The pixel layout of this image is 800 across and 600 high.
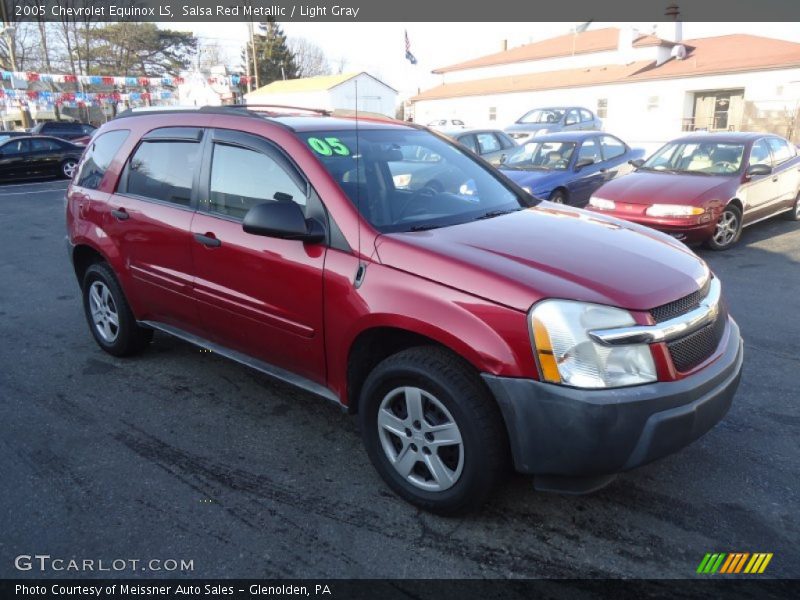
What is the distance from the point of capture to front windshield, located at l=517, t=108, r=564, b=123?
837 inches

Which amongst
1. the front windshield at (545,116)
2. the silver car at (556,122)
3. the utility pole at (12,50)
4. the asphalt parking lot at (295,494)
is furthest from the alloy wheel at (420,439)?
the utility pole at (12,50)

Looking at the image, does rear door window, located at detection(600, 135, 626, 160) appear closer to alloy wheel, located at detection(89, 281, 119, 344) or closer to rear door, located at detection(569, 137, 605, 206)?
rear door, located at detection(569, 137, 605, 206)

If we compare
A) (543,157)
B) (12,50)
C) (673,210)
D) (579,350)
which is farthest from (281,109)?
(12,50)

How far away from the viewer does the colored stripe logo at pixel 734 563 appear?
244cm

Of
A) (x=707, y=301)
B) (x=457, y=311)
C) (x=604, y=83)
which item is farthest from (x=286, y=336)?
(x=604, y=83)

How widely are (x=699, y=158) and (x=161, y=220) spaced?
7.72 meters

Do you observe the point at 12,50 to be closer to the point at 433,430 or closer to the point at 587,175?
the point at 587,175

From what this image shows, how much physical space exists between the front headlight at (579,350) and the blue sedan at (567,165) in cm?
718

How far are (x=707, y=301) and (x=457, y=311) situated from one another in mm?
1226

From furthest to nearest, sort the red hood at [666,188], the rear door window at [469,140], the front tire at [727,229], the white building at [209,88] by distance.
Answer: the white building at [209,88]
the rear door window at [469,140]
the front tire at [727,229]
the red hood at [666,188]

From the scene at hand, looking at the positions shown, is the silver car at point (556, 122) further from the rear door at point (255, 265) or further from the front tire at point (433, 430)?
the front tire at point (433, 430)

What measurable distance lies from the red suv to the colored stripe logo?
19.5 inches

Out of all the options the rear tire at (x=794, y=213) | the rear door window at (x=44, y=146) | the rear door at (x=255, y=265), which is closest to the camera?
the rear door at (x=255, y=265)

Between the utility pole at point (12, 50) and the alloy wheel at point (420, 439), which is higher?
the utility pole at point (12, 50)
